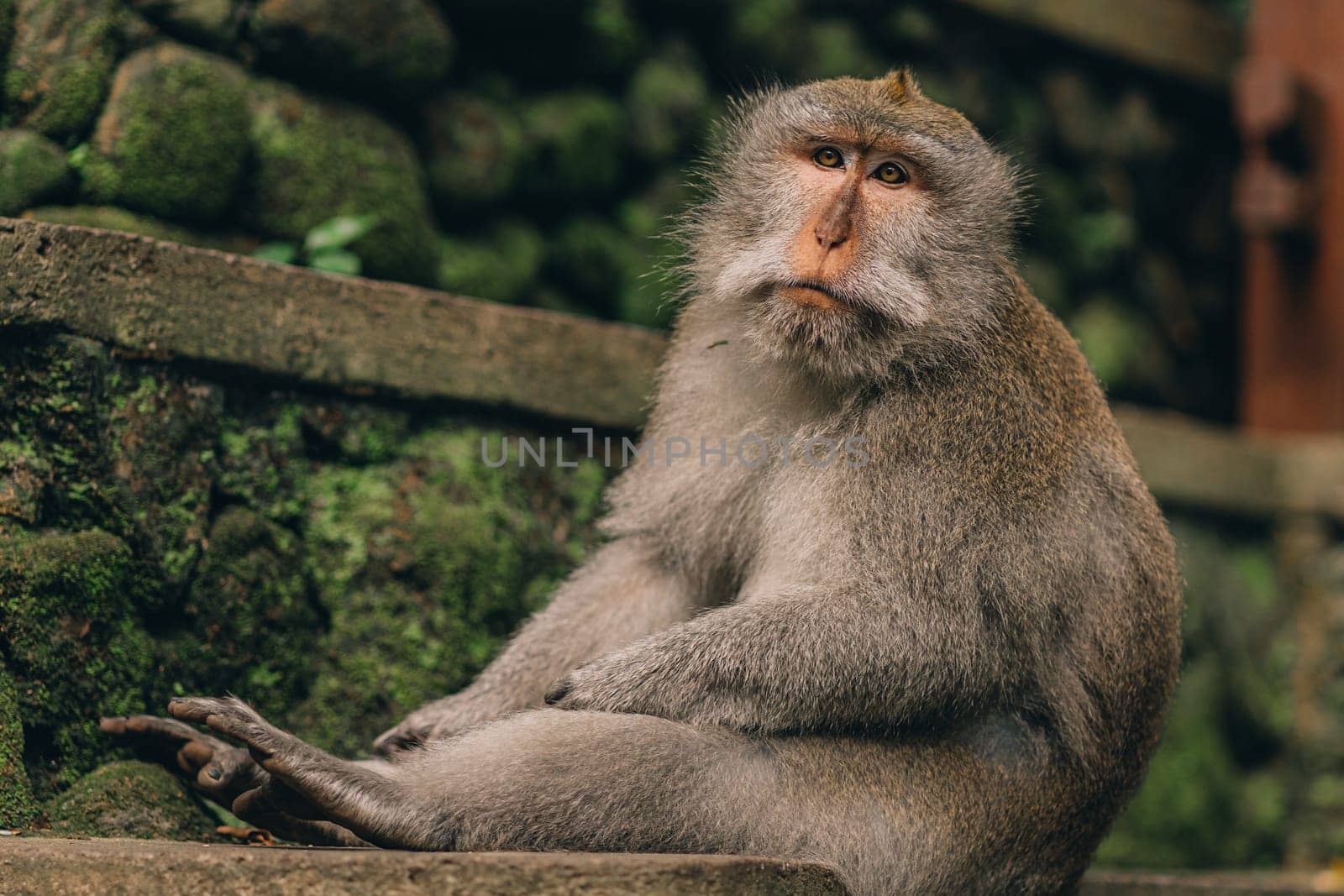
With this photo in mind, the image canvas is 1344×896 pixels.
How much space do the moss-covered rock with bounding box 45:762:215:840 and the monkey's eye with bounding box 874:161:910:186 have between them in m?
2.10

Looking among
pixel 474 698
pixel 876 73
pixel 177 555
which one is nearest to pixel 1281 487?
pixel 876 73

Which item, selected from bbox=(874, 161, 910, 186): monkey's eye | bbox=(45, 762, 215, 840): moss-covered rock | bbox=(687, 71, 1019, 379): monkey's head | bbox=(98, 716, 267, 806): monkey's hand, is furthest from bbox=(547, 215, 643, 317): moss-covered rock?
bbox=(45, 762, 215, 840): moss-covered rock

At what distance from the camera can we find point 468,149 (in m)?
4.56

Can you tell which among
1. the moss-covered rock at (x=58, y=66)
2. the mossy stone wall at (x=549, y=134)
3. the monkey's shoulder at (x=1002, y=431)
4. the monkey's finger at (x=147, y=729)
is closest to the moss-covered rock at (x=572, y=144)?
the mossy stone wall at (x=549, y=134)

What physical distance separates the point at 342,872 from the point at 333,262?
2141 mm

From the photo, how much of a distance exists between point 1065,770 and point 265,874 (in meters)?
1.71

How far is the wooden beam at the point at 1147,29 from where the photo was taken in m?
6.04

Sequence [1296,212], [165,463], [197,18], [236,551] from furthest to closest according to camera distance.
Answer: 1. [1296,212]
2. [197,18]
3. [236,551]
4. [165,463]

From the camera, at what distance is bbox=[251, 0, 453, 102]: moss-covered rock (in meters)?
3.97

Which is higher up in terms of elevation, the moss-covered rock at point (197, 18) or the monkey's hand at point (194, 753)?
the moss-covered rock at point (197, 18)

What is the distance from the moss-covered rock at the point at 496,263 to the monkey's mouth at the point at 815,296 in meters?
1.70

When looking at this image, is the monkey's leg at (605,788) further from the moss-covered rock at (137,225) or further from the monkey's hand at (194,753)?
the moss-covered rock at (137,225)

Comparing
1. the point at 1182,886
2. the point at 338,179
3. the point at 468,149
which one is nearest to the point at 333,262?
the point at 338,179

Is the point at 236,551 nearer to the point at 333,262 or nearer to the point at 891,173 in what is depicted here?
the point at 333,262
